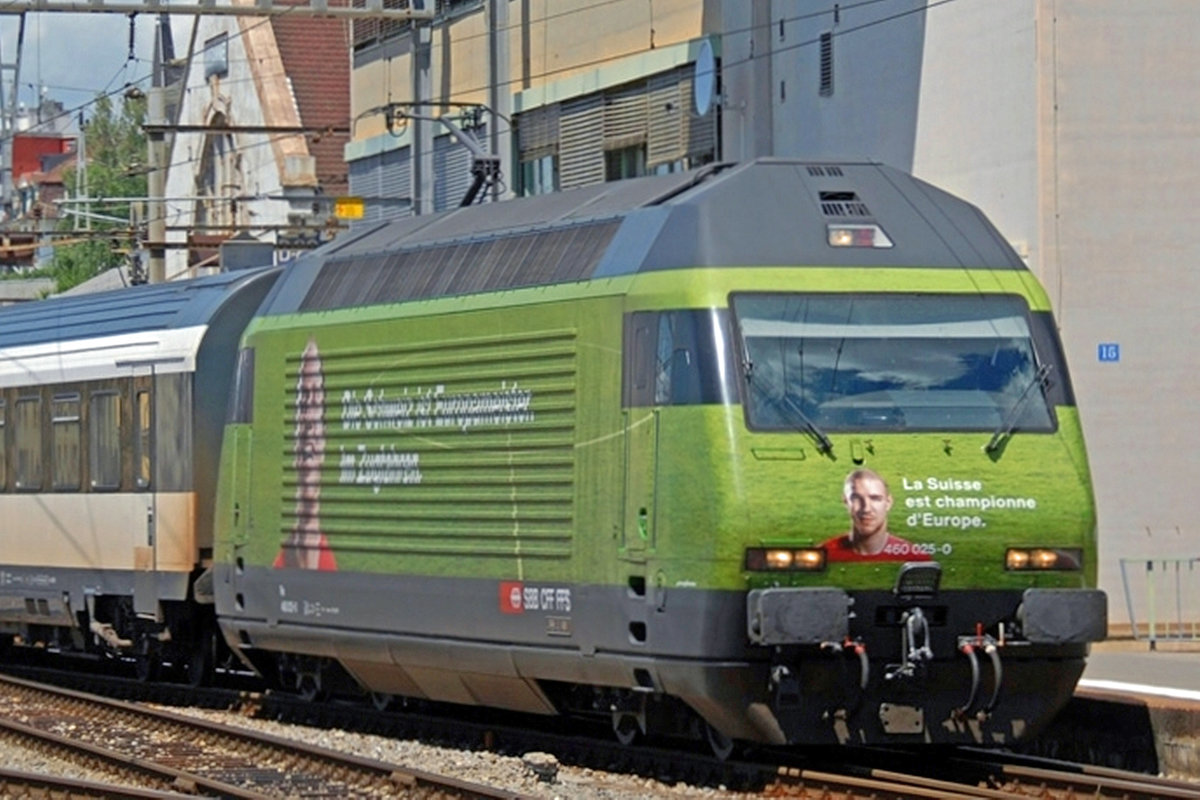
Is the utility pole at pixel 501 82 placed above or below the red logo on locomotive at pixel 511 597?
above

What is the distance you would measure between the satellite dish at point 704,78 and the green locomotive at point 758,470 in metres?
13.5

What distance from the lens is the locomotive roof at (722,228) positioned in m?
14.0

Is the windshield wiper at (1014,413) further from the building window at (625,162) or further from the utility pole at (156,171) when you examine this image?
the utility pole at (156,171)

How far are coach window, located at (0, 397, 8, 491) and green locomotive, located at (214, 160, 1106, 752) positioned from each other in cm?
949

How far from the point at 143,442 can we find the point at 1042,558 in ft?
32.8

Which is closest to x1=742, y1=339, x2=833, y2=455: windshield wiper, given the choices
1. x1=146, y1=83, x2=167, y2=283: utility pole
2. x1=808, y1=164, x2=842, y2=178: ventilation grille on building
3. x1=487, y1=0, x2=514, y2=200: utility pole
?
x1=808, y1=164, x2=842, y2=178: ventilation grille on building

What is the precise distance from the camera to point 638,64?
31469 millimetres

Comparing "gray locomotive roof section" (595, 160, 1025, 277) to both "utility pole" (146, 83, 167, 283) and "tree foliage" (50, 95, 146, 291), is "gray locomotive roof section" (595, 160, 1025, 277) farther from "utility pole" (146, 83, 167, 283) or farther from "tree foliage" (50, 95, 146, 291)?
"tree foliage" (50, 95, 146, 291)

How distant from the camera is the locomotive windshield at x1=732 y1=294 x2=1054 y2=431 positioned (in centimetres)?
1352

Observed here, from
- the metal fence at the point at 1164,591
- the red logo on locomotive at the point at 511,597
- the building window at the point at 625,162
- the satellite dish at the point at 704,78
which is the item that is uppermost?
the satellite dish at the point at 704,78

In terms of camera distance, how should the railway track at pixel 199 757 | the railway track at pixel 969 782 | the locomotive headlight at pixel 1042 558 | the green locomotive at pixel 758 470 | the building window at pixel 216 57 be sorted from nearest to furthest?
the railway track at pixel 969 782
the green locomotive at pixel 758 470
the locomotive headlight at pixel 1042 558
the railway track at pixel 199 757
the building window at pixel 216 57

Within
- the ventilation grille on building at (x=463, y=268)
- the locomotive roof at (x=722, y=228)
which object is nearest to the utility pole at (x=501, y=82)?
the ventilation grille on building at (x=463, y=268)

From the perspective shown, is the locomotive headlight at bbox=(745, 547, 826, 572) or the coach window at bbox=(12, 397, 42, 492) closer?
the locomotive headlight at bbox=(745, 547, 826, 572)

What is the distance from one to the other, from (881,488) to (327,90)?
4689 centimetres
